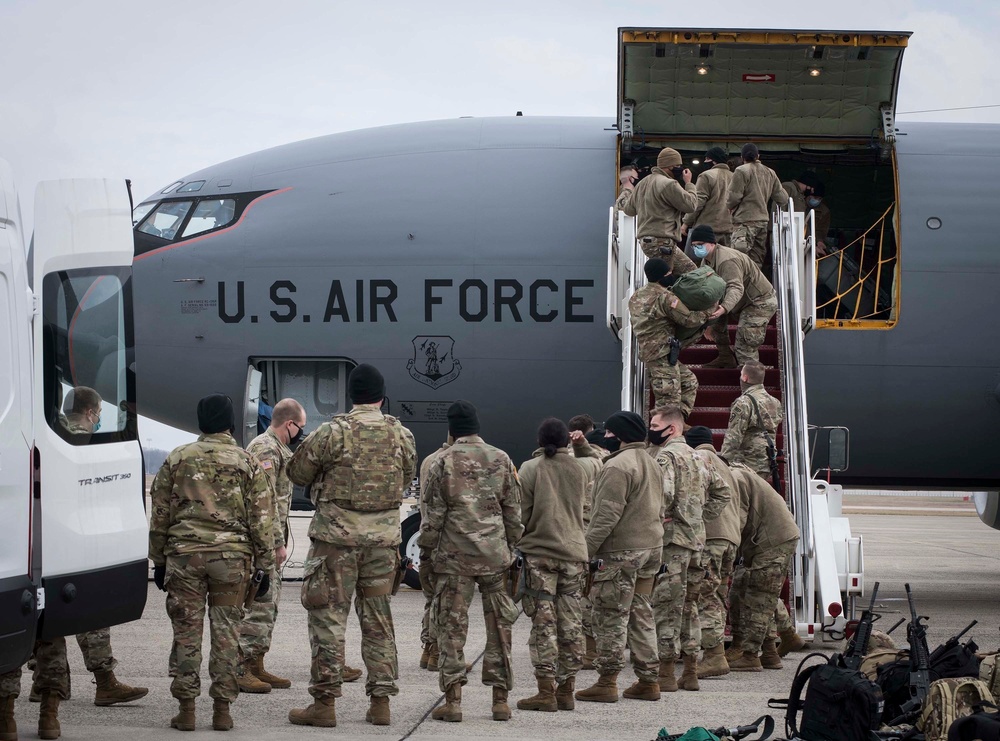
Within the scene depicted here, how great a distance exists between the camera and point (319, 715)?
700 centimetres

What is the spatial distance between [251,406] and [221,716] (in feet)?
18.8

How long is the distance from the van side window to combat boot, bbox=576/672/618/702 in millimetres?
3417

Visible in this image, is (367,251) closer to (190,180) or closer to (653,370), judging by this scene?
(190,180)

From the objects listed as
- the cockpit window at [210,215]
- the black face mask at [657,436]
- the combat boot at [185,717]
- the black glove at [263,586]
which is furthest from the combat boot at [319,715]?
the cockpit window at [210,215]

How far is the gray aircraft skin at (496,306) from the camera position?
39.9 feet

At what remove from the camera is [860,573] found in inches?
408

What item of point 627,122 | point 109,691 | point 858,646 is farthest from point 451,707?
point 627,122

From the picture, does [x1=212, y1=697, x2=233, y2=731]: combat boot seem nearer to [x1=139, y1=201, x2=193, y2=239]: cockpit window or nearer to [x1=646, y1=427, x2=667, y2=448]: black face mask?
[x1=646, y1=427, x2=667, y2=448]: black face mask

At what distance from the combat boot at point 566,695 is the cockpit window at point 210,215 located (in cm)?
696

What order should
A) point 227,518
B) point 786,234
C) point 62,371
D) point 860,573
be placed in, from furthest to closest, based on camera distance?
point 786,234 → point 860,573 → point 227,518 → point 62,371

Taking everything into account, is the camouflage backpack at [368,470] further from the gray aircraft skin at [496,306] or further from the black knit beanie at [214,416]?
the gray aircraft skin at [496,306]

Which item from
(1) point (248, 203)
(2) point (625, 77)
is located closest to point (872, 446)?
(2) point (625, 77)

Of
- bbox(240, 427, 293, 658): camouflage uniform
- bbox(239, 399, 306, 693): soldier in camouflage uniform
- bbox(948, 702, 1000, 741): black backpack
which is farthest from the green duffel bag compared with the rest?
bbox(948, 702, 1000, 741): black backpack

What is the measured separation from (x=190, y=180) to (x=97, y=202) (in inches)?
273
